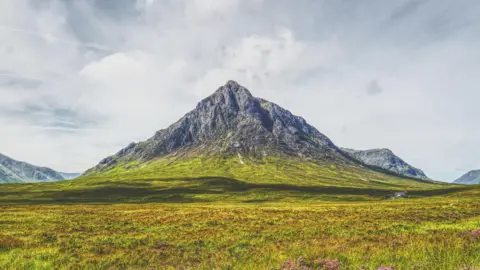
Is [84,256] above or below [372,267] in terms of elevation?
below

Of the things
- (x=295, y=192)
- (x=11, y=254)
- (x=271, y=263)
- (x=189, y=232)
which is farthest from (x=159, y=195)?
(x=271, y=263)

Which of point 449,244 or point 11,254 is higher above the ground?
point 449,244

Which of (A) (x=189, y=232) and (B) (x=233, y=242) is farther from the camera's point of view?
(A) (x=189, y=232)

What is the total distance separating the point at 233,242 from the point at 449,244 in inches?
466

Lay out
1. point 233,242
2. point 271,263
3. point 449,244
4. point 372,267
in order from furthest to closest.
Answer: point 233,242 < point 449,244 < point 271,263 < point 372,267

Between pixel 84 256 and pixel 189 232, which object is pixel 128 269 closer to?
pixel 84 256

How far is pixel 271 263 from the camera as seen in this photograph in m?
11.6

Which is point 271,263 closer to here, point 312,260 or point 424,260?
point 312,260

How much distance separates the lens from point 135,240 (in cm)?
2197

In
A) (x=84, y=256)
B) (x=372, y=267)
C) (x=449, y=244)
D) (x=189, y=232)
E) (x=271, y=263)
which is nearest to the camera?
(x=372, y=267)

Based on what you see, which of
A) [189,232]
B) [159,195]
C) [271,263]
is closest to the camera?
[271,263]

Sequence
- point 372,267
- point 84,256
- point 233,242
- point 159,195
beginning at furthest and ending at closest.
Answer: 1. point 159,195
2. point 233,242
3. point 84,256
4. point 372,267

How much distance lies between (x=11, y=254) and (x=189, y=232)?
1237 cm

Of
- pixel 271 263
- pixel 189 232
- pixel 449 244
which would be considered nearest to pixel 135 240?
pixel 189 232
